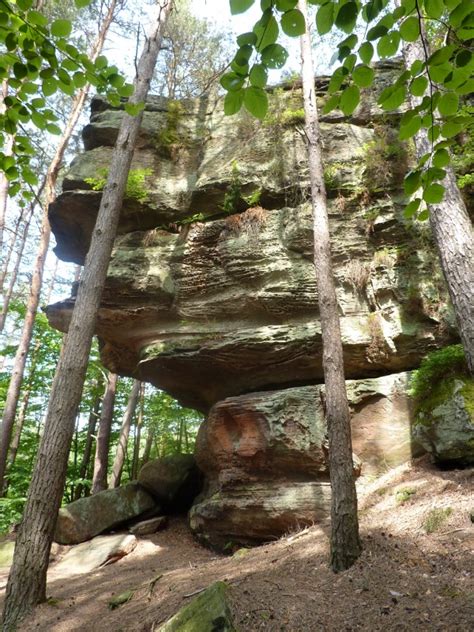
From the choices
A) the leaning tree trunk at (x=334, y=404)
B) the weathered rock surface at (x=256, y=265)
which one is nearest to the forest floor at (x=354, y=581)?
the leaning tree trunk at (x=334, y=404)

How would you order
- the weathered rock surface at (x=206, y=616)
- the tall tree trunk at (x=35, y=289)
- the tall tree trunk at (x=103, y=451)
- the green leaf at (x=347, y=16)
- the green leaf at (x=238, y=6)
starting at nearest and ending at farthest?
the green leaf at (x=238, y=6) → the green leaf at (x=347, y=16) → the weathered rock surface at (x=206, y=616) → the tall tree trunk at (x=35, y=289) → the tall tree trunk at (x=103, y=451)

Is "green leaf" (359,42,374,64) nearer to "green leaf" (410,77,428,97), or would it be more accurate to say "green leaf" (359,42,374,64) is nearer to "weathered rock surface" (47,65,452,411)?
"green leaf" (410,77,428,97)

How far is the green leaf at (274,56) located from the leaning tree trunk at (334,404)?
452 cm

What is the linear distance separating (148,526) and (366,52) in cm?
1086

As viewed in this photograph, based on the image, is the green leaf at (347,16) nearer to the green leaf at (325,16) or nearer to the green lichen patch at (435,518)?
the green leaf at (325,16)

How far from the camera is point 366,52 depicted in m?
1.63

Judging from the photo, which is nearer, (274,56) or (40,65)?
(274,56)

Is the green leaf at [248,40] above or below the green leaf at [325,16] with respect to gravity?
below

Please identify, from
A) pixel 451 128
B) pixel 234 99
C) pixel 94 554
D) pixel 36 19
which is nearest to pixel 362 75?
pixel 451 128

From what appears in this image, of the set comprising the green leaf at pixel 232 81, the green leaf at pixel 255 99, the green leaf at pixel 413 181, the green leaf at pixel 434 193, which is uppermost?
the green leaf at pixel 232 81

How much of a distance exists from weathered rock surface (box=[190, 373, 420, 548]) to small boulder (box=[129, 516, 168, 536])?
1.93 meters

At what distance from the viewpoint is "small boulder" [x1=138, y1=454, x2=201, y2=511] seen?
10852 millimetres

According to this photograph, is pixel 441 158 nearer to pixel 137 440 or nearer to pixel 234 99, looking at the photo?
pixel 234 99

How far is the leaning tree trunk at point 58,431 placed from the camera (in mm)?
5285
